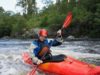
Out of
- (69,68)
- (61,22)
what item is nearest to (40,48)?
(69,68)

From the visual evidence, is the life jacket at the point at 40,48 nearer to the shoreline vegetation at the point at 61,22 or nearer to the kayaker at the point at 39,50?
the kayaker at the point at 39,50

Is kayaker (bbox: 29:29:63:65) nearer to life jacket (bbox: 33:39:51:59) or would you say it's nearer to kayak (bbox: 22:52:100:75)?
life jacket (bbox: 33:39:51:59)

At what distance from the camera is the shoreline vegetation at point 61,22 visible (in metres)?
41.3

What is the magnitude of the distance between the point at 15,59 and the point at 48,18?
1407 inches

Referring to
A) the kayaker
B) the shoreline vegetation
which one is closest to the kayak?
the kayaker

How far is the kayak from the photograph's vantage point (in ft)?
28.6

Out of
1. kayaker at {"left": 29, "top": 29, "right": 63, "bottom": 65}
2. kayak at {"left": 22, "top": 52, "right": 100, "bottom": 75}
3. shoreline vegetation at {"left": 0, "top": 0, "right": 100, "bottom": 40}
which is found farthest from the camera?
shoreline vegetation at {"left": 0, "top": 0, "right": 100, "bottom": 40}

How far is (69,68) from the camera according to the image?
9.24 metres

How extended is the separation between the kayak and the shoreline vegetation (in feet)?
89.9

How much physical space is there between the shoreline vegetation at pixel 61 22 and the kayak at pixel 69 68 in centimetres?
2739

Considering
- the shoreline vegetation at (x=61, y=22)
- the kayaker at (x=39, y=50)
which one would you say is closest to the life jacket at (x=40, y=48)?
the kayaker at (x=39, y=50)

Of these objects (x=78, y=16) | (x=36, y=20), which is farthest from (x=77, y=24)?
(x=36, y=20)

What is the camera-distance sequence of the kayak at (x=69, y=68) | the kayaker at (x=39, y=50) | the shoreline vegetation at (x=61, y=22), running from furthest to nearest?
the shoreline vegetation at (x=61, y=22), the kayaker at (x=39, y=50), the kayak at (x=69, y=68)

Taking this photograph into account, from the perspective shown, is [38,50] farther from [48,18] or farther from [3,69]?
[48,18]
